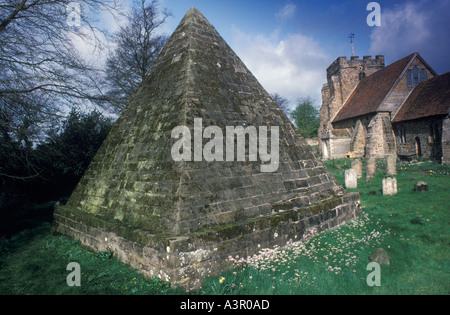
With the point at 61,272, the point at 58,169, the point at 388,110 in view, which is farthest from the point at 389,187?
the point at 388,110

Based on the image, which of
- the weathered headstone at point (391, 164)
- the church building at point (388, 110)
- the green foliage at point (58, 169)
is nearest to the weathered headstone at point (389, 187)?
the weathered headstone at point (391, 164)

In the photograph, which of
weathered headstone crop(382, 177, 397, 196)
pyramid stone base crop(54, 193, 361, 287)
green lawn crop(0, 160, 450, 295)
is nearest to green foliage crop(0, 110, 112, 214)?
green lawn crop(0, 160, 450, 295)

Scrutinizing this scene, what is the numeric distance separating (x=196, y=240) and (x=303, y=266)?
1.97 m

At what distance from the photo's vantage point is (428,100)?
21453 millimetres

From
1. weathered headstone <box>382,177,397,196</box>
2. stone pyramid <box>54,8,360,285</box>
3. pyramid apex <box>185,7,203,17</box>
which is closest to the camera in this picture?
stone pyramid <box>54,8,360,285</box>

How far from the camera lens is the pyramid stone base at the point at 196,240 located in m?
3.54

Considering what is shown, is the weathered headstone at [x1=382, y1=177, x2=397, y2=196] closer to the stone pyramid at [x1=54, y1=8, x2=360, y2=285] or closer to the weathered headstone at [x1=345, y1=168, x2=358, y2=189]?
the weathered headstone at [x1=345, y1=168, x2=358, y2=189]

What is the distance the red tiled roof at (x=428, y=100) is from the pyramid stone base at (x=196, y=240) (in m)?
20.7

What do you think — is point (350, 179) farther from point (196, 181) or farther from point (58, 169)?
point (58, 169)

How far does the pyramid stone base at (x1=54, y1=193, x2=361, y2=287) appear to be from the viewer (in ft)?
11.6

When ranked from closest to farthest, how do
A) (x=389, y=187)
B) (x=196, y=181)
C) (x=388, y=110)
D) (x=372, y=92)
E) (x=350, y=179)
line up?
(x=196, y=181) → (x=389, y=187) → (x=350, y=179) → (x=388, y=110) → (x=372, y=92)

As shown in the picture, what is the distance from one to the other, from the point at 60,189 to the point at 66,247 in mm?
10131

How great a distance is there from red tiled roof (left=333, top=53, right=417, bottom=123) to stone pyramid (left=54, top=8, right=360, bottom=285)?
955 inches

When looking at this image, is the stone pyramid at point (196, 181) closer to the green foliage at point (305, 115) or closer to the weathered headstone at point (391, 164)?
the weathered headstone at point (391, 164)
